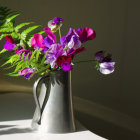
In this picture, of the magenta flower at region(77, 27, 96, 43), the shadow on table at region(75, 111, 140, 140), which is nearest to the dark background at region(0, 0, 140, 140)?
the shadow on table at region(75, 111, 140, 140)

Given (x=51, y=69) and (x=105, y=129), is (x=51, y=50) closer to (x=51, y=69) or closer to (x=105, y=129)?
(x=51, y=69)

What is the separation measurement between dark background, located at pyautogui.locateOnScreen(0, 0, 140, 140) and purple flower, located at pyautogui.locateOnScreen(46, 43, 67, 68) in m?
0.85

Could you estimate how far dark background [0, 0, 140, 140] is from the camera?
4.89 feet

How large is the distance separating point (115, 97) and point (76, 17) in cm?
61

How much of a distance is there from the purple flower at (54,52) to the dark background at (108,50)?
0.85 metres

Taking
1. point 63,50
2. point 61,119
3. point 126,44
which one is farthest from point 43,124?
point 126,44

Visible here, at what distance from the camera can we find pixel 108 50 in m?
1.73

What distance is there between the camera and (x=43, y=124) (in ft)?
2.27

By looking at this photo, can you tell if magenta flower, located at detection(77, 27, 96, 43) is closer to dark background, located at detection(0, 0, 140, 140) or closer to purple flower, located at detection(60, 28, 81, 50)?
purple flower, located at detection(60, 28, 81, 50)

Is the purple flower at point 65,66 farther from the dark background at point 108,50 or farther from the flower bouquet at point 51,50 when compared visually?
the dark background at point 108,50

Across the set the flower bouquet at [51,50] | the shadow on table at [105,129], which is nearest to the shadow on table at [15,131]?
the flower bouquet at [51,50]

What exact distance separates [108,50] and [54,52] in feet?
3.70

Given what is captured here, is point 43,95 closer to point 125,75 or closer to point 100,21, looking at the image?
point 100,21

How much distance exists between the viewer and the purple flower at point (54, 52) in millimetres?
637
